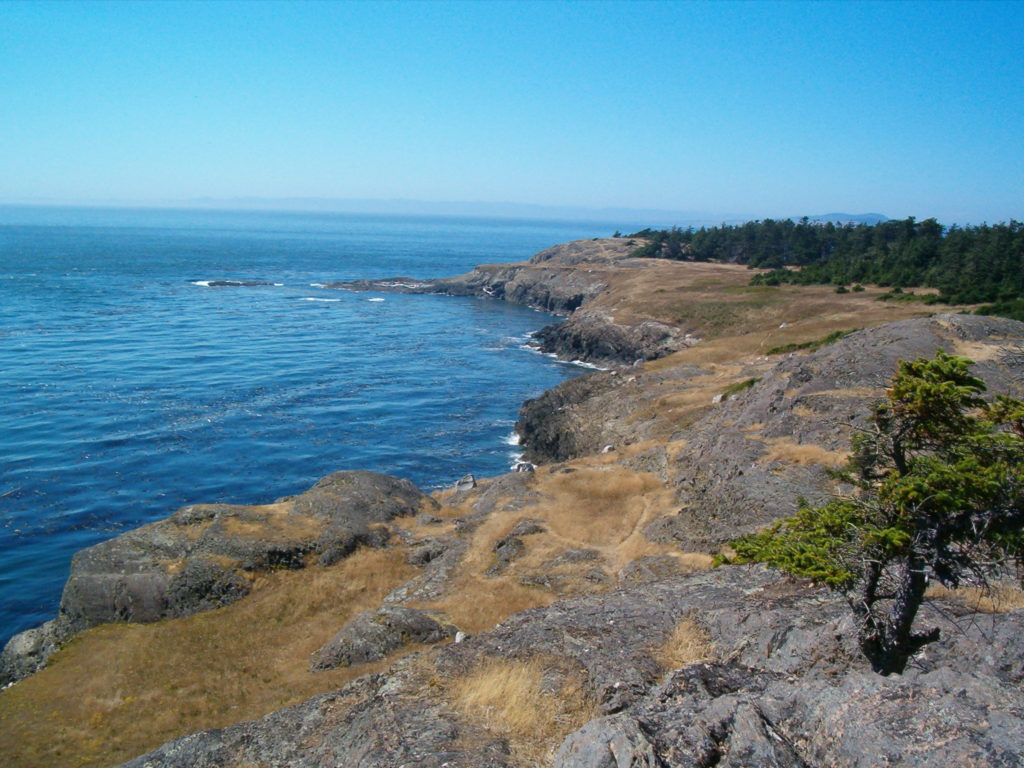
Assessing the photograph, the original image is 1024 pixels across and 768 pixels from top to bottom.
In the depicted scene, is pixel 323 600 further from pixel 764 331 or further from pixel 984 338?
pixel 764 331

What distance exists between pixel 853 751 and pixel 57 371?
7624 cm

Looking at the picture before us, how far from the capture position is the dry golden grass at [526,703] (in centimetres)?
1216

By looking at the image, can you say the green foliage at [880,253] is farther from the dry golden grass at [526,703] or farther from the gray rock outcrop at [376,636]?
the dry golden grass at [526,703]

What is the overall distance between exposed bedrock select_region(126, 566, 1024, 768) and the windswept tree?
1.37 m

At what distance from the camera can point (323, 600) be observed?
26938 mm

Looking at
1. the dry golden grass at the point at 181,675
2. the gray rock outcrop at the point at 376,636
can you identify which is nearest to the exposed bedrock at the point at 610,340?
the dry golden grass at the point at 181,675

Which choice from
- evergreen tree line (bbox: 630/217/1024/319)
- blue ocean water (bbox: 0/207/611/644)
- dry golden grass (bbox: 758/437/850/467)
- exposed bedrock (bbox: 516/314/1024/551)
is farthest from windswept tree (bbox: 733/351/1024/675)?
evergreen tree line (bbox: 630/217/1024/319)

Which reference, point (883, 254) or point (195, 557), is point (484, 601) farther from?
point (883, 254)

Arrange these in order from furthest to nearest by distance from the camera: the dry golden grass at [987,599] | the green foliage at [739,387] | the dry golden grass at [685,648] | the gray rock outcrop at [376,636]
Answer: the green foliage at [739,387] → the gray rock outcrop at [376,636] → the dry golden grass at [685,648] → the dry golden grass at [987,599]

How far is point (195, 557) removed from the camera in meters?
27.8

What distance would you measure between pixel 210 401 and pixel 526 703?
179 ft

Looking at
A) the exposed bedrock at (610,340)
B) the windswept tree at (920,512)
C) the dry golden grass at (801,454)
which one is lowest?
the exposed bedrock at (610,340)

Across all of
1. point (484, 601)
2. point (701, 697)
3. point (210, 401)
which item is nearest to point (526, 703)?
point (701, 697)

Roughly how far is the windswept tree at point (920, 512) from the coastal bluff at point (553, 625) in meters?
1.39
